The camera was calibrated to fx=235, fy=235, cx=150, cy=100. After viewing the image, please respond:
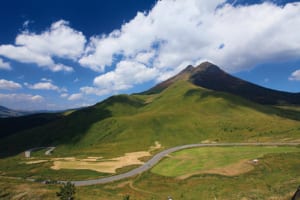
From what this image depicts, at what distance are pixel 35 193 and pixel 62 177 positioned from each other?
37.3 m

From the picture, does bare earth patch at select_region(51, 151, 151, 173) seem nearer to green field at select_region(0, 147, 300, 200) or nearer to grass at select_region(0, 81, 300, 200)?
grass at select_region(0, 81, 300, 200)

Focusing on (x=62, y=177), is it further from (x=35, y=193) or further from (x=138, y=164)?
(x=35, y=193)

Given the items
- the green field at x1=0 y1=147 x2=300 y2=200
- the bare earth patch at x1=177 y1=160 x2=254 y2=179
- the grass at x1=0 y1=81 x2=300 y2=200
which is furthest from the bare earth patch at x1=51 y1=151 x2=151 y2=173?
the bare earth patch at x1=177 y1=160 x2=254 y2=179

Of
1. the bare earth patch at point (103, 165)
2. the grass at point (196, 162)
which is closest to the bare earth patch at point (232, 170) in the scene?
the grass at point (196, 162)

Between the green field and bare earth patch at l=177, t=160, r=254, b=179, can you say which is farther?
bare earth patch at l=177, t=160, r=254, b=179

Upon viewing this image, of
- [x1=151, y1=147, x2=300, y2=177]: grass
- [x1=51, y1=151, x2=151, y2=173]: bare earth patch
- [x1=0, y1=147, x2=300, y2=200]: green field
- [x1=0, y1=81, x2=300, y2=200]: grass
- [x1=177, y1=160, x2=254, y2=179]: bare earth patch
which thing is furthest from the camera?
[x1=51, y1=151, x2=151, y2=173]: bare earth patch

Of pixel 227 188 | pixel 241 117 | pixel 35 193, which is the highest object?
pixel 241 117

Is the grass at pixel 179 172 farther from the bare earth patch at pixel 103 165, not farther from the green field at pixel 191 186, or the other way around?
the bare earth patch at pixel 103 165

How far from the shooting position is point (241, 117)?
19800 centimetres

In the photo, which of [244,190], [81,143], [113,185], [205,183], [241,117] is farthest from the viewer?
[241,117]

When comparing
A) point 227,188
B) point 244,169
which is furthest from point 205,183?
point 244,169

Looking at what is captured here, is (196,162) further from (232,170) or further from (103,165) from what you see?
(103,165)

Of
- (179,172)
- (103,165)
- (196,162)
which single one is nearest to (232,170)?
(179,172)

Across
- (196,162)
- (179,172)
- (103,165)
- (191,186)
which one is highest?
(103,165)
